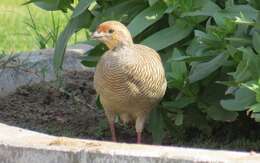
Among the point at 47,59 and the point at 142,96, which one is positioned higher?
the point at 142,96

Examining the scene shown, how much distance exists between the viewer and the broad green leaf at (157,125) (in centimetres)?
691

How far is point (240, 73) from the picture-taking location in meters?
5.83

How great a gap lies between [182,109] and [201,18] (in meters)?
0.70

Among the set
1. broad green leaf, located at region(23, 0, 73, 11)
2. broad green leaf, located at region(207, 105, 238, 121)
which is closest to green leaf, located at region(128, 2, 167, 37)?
broad green leaf, located at region(207, 105, 238, 121)

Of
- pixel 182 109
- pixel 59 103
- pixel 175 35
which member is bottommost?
pixel 59 103

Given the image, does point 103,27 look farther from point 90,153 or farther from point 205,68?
point 90,153

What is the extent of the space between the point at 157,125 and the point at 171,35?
2.46 ft

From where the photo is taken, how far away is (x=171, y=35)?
6602 mm

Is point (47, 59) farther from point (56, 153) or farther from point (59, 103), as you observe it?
point (56, 153)

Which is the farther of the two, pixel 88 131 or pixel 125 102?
pixel 88 131

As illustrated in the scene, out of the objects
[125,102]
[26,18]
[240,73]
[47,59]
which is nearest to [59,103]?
[47,59]

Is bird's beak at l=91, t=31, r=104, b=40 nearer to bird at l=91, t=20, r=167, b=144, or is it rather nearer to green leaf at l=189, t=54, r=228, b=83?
bird at l=91, t=20, r=167, b=144

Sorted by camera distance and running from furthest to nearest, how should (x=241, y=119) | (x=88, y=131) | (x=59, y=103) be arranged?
1. (x=59, y=103)
2. (x=88, y=131)
3. (x=241, y=119)

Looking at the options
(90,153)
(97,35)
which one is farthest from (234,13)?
(90,153)
